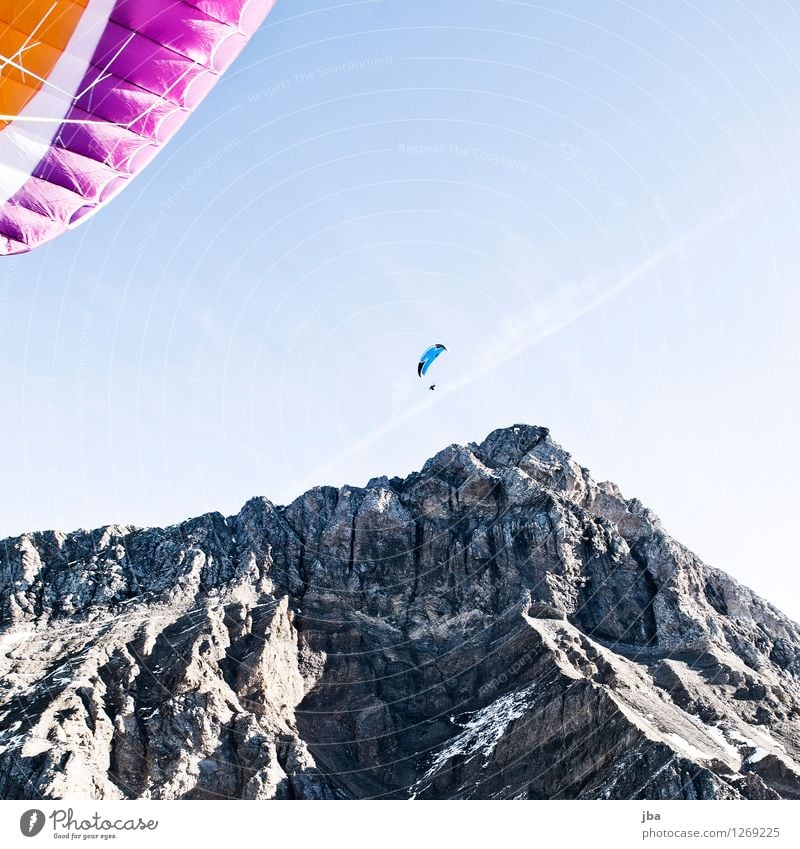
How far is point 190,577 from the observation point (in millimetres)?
91312

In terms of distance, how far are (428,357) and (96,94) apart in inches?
1549

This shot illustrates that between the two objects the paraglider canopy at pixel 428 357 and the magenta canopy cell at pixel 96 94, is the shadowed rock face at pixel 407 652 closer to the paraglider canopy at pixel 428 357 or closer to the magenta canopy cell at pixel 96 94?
the paraglider canopy at pixel 428 357

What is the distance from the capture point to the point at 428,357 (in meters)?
65.3

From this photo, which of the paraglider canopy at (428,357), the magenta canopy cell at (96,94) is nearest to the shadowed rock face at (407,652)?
the paraglider canopy at (428,357)

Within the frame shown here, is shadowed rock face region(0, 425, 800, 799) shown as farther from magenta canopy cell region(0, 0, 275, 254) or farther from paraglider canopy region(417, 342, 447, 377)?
magenta canopy cell region(0, 0, 275, 254)

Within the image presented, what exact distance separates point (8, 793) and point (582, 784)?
43668 millimetres

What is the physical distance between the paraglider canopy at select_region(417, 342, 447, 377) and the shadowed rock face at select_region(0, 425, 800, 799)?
31013mm

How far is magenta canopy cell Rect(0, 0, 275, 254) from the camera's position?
28000 millimetres

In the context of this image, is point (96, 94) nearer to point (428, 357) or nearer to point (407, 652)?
point (428, 357)

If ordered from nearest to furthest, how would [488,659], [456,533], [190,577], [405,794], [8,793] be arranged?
[8,793], [405,794], [488,659], [190,577], [456,533]

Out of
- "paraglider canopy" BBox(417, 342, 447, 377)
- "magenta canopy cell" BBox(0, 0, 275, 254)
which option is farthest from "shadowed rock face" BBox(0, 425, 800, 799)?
"magenta canopy cell" BBox(0, 0, 275, 254)

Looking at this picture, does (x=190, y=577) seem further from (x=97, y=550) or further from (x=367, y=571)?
(x=367, y=571)

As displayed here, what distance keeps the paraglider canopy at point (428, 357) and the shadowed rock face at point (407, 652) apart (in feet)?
102
